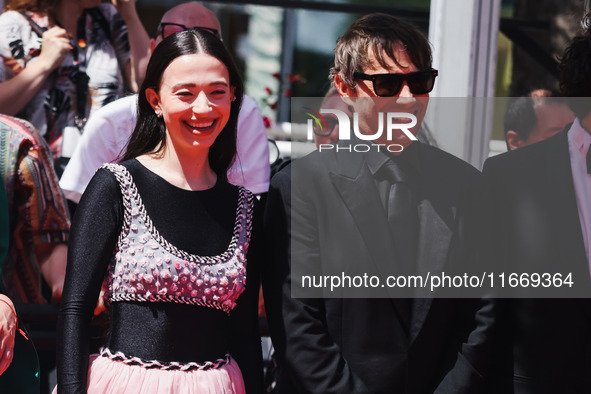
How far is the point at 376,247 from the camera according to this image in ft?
8.08

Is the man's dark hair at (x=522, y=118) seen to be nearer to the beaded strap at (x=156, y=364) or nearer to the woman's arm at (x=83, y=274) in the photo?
the beaded strap at (x=156, y=364)

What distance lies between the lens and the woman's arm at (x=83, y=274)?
7.32 feet

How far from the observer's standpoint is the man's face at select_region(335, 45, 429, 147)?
2.45 metres

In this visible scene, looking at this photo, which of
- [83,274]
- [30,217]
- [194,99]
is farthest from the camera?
[30,217]

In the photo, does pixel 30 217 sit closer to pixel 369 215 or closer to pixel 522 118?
pixel 369 215

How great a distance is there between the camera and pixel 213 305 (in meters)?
2.39

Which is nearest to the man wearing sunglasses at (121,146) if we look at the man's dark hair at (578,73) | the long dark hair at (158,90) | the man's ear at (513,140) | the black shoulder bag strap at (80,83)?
the black shoulder bag strap at (80,83)

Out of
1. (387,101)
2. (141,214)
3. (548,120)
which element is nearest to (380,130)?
(387,101)

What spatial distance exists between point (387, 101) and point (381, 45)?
18 cm

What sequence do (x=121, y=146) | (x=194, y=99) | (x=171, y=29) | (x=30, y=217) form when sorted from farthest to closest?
(x=171, y=29) < (x=121, y=146) < (x=30, y=217) < (x=194, y=99)

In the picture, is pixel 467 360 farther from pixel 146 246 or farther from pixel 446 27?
pixel 446 27

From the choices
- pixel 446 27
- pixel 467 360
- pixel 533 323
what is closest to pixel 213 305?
→ pixel 467 360

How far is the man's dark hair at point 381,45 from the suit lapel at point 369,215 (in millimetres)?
286

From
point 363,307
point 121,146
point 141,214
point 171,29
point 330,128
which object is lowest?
point 363,307
